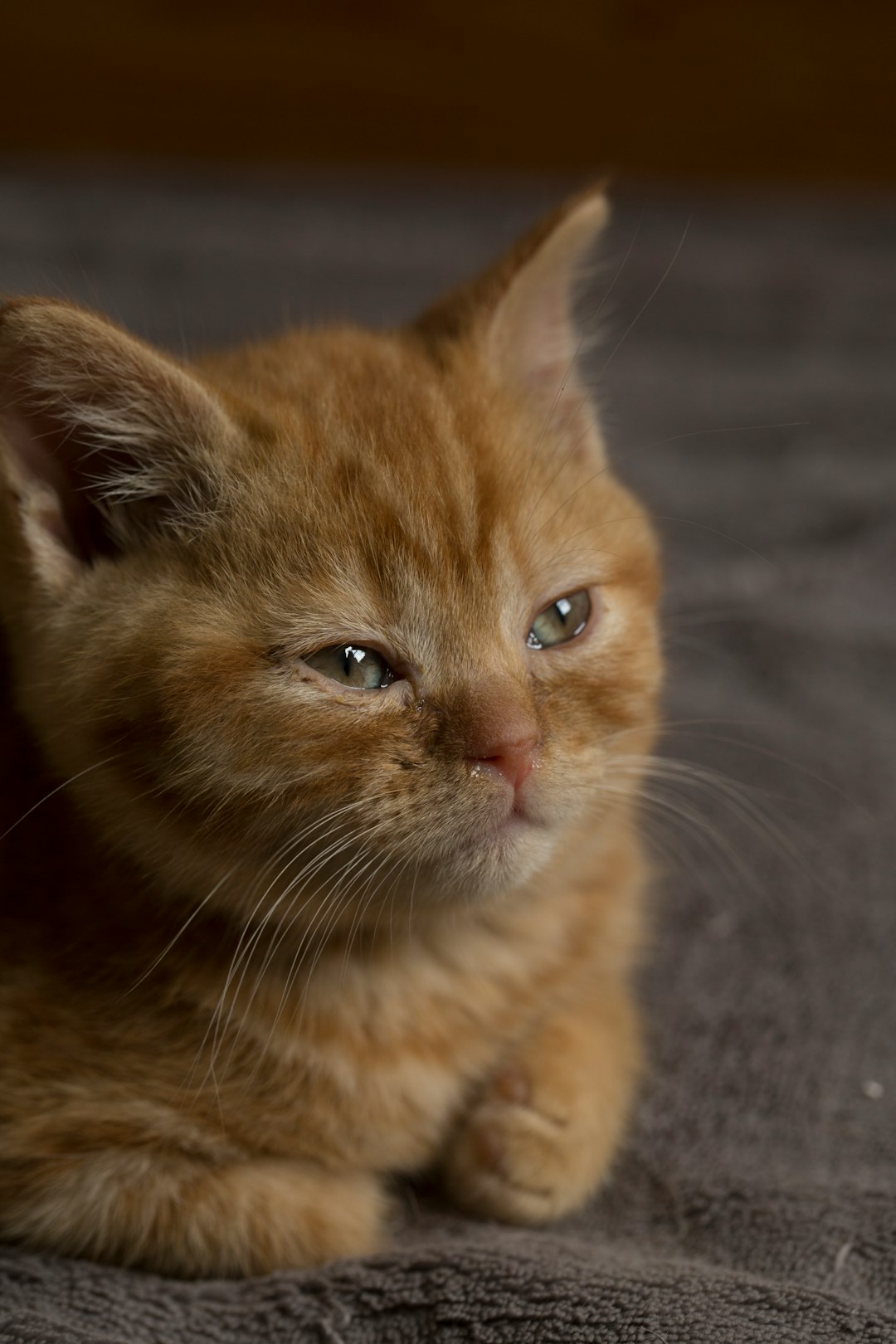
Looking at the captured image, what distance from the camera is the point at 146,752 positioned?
1079 mm

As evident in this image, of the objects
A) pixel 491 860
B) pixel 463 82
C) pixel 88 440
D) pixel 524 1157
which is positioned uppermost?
pixel 463 82

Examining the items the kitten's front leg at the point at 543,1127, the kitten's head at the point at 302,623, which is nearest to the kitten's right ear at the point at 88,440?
the kitten's head at the point at 302,623

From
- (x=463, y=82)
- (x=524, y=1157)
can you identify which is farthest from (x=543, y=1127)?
(x=463, y=82)

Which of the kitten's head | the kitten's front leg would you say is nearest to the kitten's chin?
the kitten's head

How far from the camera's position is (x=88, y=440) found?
3.75ft

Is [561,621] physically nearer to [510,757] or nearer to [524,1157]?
[510,757]

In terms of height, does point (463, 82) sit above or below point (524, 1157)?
above

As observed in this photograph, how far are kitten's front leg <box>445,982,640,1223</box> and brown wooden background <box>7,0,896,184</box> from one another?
2.27 meters

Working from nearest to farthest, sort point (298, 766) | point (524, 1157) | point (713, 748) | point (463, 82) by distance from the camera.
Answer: point (298, 766) < point (524, 1157) < point (713, 748) < point (463, 82)

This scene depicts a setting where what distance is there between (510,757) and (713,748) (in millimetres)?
931

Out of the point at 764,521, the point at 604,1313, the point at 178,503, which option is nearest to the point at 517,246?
the point at 178,503

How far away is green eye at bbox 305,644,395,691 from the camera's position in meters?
1.08

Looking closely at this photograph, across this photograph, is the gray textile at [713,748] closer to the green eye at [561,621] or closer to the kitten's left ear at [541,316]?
the kitten's left ear at [541,316]

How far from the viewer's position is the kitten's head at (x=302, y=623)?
1042mm
